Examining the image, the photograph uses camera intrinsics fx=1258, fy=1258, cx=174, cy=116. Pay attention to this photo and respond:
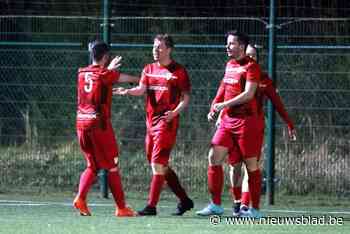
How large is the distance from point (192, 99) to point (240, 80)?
13.7 ft

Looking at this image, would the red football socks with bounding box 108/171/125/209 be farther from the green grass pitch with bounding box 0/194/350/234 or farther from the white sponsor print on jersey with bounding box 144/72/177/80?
the white sponsor print on jersey with bounding box 144/72/177/80

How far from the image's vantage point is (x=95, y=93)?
13.3 m

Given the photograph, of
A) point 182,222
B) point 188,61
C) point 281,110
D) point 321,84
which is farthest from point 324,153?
point 182,222

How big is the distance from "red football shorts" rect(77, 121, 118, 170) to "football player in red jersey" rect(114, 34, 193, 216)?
475mm

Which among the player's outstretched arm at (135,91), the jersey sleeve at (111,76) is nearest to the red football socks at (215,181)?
the player's outstretched arm at (135,91)

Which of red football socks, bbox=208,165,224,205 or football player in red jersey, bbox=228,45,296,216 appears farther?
football player in red jersey, bbox=228,45,296,216

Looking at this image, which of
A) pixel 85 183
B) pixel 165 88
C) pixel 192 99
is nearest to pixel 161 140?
pixel 165 88

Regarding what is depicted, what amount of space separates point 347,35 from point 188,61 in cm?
218

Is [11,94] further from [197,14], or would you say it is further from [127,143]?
[197,14]

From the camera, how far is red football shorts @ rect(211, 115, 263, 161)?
13.2 m

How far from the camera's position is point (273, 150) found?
53.2 feet

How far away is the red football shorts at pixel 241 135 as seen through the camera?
13.2m

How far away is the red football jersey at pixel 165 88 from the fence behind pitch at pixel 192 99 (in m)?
3.01

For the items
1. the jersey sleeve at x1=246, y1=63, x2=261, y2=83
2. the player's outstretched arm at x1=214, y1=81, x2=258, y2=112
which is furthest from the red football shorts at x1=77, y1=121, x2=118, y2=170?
the jersey sleeve at x1=246, y1=63, x2=261, y2=83
